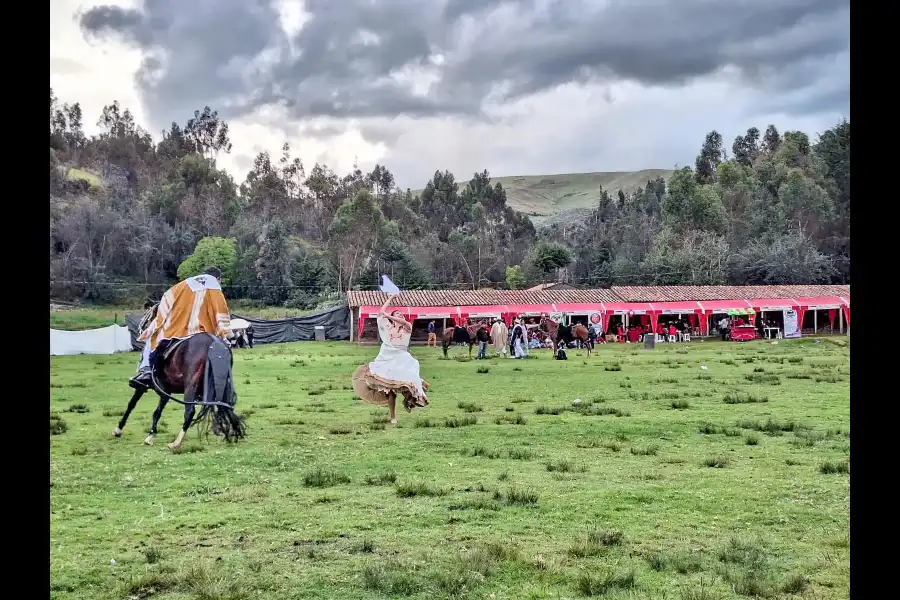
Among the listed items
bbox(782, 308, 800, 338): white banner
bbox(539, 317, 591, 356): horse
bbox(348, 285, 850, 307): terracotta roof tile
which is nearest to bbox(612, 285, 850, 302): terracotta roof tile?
bbox(348, 285, 850, 307): terracotta roof tile

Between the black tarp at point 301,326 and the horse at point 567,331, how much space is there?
477 cm

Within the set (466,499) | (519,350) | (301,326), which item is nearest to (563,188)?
(519,350)

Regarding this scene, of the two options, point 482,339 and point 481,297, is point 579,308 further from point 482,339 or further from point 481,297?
point 482,339

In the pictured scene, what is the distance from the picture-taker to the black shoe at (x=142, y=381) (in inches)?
344

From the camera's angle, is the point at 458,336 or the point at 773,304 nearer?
the point at 458,336

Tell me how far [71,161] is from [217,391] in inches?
1260

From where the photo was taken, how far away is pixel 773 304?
20000 millimetres

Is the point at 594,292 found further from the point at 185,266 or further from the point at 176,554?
the point at 176,554

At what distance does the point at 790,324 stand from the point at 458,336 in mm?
9420

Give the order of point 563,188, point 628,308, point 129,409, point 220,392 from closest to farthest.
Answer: point 220,392 → point 129,409 → point 628,308 → point 563,188

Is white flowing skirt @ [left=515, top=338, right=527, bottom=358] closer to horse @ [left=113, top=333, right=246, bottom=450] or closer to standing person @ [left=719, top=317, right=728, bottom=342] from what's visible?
standing person @ [left=719, top=317, right=728, bottom=342]

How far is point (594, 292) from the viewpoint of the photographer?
19234 millimetres
